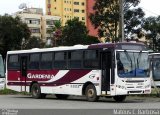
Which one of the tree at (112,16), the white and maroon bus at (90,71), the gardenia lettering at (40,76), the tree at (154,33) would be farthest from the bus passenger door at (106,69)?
the tree at (154,33)

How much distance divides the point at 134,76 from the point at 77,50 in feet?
12.3

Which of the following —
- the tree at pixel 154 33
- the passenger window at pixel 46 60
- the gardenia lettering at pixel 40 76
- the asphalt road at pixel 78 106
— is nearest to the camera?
the asphalt road at pixel 78 106

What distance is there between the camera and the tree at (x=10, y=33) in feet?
269

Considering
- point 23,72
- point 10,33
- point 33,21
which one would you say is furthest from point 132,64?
point 33,21

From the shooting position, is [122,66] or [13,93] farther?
[13,93]

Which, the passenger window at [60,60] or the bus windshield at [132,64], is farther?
the passenger window at [60,60]

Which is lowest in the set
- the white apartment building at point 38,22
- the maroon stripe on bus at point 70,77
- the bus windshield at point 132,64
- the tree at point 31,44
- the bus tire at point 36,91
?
the bus tire at point 36,91

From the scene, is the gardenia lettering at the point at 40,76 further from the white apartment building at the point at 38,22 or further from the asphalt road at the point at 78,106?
the white apartment building at the point at 38,22

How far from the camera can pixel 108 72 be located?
2520cm

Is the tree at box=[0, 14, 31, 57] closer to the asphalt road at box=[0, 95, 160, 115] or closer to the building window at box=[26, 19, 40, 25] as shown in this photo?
the building window at box=[26, 19, 40, 25]

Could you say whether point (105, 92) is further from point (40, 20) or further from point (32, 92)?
point (40, 20)

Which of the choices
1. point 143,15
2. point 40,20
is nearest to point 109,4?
point 143,15

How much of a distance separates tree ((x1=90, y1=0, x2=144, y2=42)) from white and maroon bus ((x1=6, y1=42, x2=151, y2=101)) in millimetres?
31385

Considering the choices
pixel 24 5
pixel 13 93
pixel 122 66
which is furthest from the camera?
pixel 24 5
